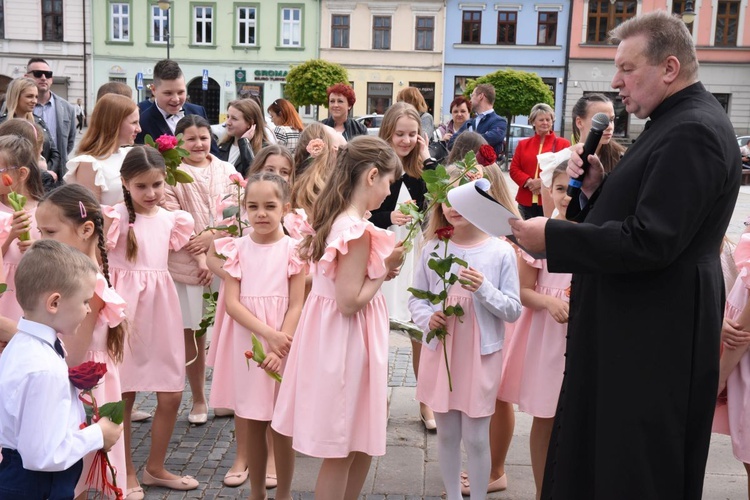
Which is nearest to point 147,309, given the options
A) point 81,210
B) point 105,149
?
point 81,210

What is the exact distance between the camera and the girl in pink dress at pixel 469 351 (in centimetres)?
399

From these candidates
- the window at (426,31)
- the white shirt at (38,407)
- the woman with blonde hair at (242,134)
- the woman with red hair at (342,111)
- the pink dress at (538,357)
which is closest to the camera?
the white shirt at (38,407)

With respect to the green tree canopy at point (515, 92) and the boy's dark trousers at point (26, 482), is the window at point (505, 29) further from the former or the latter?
the boy's dark trousers at point (26, 482)

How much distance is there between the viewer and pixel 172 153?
184 inches

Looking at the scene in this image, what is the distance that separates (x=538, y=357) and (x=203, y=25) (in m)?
42.7

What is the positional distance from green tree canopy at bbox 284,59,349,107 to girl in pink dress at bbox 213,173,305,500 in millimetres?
30045

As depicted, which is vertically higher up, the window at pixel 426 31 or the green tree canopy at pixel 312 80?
the window at pixel 426 31

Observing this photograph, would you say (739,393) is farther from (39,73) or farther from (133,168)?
(39,73)

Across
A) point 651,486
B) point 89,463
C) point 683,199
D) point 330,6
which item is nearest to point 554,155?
point 683,199

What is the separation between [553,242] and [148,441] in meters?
3.22

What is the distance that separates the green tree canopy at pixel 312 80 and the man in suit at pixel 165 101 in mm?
27637

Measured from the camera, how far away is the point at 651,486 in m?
2.84

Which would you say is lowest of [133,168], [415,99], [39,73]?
[133,168]

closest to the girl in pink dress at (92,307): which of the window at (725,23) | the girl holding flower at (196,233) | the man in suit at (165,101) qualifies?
the girl holding flower at (196,233)
